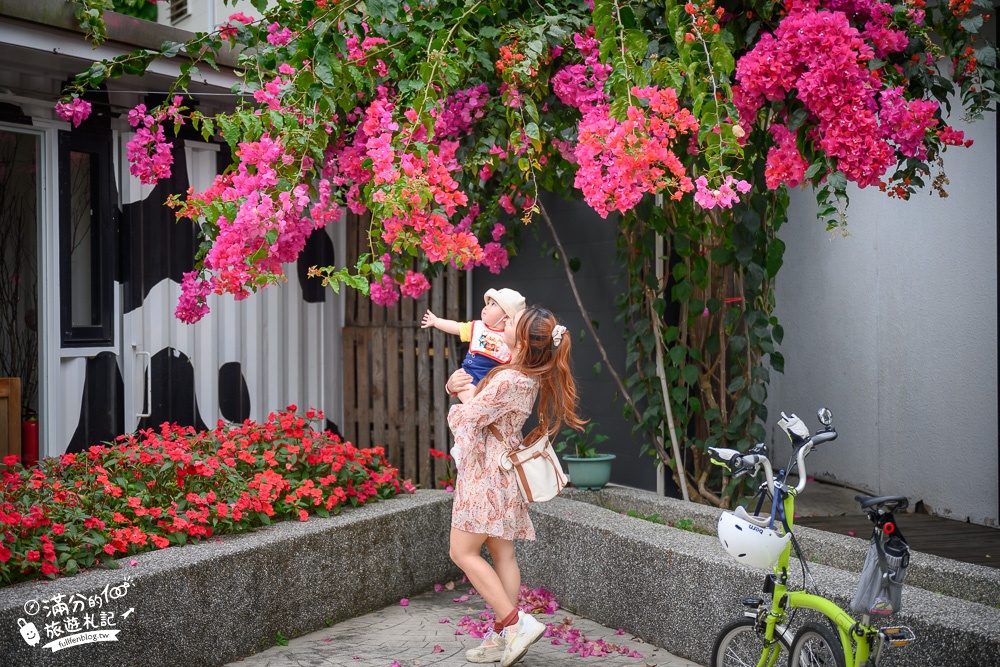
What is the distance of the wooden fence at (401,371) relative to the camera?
7.09 m

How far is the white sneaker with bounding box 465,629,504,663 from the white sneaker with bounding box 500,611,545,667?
0.19 meters

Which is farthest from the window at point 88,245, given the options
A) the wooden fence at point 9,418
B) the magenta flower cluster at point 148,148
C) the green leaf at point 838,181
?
the green leaf at point 838,181

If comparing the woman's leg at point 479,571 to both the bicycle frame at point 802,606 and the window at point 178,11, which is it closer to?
the bicycle frame at point 802,606

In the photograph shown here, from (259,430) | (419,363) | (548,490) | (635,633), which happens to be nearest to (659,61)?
(548,490)

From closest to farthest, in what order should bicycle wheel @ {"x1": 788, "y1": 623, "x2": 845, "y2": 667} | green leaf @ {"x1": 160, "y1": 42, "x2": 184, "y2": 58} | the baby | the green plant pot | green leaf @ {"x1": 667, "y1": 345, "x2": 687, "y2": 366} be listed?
bicycle wheel @ {"x1": 788, "y1": 623, "x2": 845, "y2": 667}, the baby, green leaf @ {"x1": 160, "y1": 42, "x2": 184, "y2": 58}, green leaf @ {"x1": 667, "y1": 345, "x2": 687, "y2": 366}, the green plant pot

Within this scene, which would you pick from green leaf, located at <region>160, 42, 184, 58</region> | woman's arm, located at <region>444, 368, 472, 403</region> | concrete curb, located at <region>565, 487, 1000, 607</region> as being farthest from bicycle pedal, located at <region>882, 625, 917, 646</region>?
green leaf, located at <region>160, 42, 184, 58</region>

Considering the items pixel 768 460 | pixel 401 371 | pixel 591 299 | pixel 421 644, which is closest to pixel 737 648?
pixel 768 460

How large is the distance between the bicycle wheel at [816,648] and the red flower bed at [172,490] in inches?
101

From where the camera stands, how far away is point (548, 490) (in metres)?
4.32

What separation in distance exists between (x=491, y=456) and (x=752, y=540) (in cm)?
147

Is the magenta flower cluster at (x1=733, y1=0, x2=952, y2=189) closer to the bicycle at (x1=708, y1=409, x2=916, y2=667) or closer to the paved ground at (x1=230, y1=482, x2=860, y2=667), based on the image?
the bicycle at (x1=708, y1=409, x2=916, y2=667)

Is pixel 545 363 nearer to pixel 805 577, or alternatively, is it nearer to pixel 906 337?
pixel 805 577

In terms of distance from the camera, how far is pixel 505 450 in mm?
4383

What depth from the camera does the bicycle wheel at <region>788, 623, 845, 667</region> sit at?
3.08 m
